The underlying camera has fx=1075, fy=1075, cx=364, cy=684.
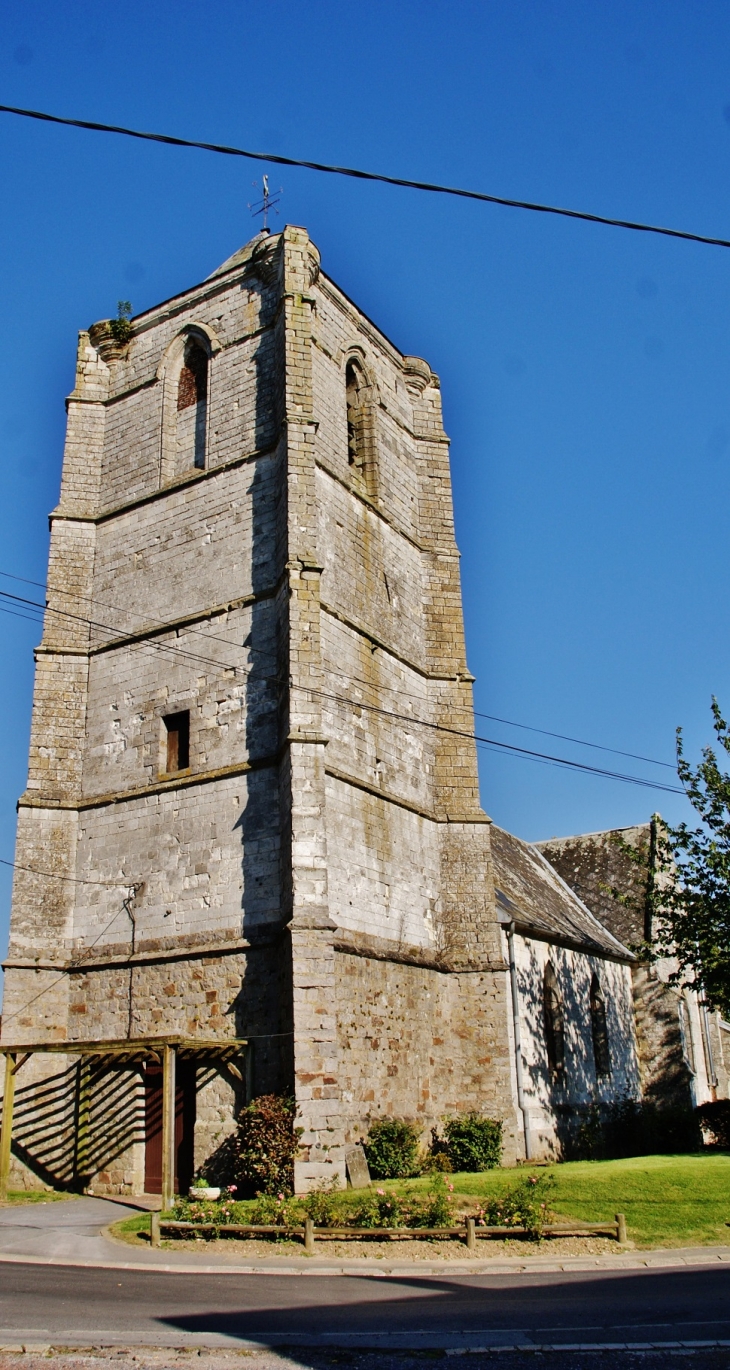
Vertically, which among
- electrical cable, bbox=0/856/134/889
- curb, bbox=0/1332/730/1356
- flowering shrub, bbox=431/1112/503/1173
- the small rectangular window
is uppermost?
the small rectangular window

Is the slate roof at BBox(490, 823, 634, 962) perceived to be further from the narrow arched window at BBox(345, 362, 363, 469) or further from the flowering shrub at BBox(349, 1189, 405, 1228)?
the narrow arched window at BBox(345, 362, 363, 469)

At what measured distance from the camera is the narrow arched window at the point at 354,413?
22156mm

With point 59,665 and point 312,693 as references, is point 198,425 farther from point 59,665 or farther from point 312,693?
point 312,693

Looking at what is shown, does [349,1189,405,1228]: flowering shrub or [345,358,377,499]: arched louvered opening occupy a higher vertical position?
[345,358,377,499]: arched louvered opening

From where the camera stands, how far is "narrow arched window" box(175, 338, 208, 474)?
21422 millimetres

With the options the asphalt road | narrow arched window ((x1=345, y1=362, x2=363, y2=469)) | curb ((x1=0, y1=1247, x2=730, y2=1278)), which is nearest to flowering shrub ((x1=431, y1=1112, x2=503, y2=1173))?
curb ((x1=0, y1=1247, x2=730, y2=1278))

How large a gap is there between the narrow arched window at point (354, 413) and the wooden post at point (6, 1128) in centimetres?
1284

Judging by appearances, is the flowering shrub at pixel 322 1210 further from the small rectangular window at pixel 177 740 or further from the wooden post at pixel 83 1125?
the small rectangular window at pixel 177 740

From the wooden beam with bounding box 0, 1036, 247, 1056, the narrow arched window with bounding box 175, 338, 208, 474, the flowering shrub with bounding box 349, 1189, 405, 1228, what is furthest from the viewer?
the narrow arched window with bounding box 175, 338, 208, 474

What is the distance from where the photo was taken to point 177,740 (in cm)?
1916

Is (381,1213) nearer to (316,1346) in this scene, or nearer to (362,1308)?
(362,1308)

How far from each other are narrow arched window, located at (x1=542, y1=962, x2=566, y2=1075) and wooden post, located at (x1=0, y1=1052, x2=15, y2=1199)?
10.8 m

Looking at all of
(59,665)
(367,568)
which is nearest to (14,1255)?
(59,665)

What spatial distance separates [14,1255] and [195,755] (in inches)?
332
